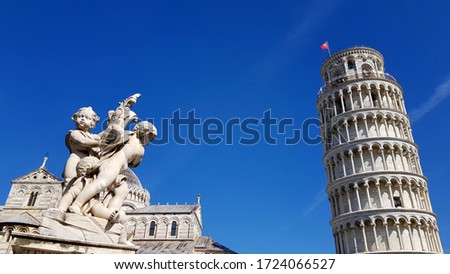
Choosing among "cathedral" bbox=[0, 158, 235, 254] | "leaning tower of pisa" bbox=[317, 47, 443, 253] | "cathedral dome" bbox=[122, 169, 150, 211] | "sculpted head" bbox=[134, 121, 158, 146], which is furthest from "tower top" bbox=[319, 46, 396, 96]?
"cathedral dome" bbox=[122, 169, 150, 211]

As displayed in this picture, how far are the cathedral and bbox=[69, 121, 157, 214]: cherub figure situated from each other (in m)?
0.39

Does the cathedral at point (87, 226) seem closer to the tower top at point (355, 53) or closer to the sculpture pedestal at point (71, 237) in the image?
the sculpture pedestal at point (71, 237)

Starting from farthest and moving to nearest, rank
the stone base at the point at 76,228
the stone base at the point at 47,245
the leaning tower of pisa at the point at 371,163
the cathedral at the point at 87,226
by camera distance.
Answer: the leaning tower of pisa at the point at 371,163
the stone base at the point at 76,228
the cathedral at the point at 87,226
the stone base at the point at 47,245

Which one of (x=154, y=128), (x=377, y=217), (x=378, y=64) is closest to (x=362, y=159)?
(x=377, y=217)

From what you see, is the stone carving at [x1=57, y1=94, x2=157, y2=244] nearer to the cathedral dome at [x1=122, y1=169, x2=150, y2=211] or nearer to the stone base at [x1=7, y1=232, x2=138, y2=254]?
the stone base at [x1=7, y1=232, x2=138, y2=254]

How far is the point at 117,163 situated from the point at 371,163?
3548 centimetres

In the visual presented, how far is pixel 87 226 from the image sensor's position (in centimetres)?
505

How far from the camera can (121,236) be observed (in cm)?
523

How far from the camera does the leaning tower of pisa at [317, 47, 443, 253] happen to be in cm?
3284

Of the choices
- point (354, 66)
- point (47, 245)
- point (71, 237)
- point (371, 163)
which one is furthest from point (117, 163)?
point (354, 66)

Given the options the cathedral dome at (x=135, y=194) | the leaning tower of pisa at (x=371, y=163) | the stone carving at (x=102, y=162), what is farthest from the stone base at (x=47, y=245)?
the cathedral dome at (x=135, y=194)

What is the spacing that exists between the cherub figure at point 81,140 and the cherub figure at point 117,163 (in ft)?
1.29

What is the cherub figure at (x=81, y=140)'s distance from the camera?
594 centimetres
